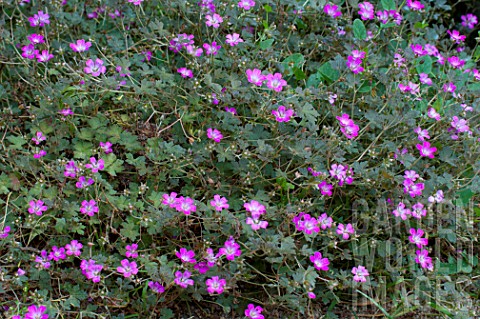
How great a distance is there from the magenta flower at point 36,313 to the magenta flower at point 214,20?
4.18 ft

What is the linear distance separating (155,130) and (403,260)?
3.62ft

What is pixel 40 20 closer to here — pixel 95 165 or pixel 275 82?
pixel 95 165

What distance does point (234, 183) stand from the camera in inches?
104

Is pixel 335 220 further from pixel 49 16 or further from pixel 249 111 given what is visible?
pixel 49 16

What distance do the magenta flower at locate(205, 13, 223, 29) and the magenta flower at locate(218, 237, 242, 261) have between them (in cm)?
94

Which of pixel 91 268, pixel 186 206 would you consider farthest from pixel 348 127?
pixel 91 268

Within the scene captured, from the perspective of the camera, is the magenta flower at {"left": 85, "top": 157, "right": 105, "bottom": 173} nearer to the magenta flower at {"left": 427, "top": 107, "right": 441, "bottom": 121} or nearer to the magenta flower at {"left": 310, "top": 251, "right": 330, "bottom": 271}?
the magenta flower at {"left": 310, "top": 251, "right": 330, "bottom": 271}

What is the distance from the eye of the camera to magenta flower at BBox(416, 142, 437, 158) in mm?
2656

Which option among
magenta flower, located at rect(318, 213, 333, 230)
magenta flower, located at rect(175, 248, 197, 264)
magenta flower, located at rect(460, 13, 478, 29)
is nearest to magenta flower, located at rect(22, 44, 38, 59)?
magenta flower, located at rect(175, 248, 197, 264)

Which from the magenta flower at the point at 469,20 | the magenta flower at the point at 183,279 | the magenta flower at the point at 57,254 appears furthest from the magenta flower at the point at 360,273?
the magenta flower at the point at 469,20

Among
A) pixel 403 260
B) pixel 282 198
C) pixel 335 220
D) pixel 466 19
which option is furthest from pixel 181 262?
pixel 466 19

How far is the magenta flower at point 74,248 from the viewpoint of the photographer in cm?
239

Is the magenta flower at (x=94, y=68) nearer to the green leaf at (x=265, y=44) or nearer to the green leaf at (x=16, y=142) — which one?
the green leaf at (x=16, y=142)

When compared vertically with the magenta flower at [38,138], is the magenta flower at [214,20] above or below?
above
